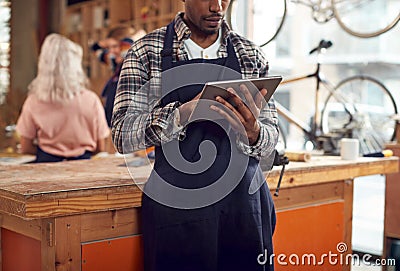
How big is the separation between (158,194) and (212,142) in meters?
0.26

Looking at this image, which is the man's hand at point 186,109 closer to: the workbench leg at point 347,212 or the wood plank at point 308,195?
the wood plank at point 308,195

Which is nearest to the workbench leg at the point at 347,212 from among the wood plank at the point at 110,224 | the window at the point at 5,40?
the wood plank at the point at 110,224

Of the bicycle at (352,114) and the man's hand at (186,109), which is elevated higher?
the man's hand at (186,109)

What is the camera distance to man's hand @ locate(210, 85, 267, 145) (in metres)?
1.92

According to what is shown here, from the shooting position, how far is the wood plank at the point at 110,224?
211 centimetres

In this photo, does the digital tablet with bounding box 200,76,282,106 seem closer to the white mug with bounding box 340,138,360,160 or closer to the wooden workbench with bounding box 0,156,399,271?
the wooden workbench with bounding box 0,156,399,271

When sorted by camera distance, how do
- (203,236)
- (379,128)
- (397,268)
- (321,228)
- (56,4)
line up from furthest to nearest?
(56,4)
(379,128)
(397,268)
(321,228)
(203,236)

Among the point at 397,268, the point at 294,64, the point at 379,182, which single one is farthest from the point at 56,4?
the point at 397,268

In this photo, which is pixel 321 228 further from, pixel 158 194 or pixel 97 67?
pixel 97 67

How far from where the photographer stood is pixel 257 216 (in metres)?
2.12

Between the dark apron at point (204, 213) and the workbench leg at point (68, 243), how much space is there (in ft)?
0.83

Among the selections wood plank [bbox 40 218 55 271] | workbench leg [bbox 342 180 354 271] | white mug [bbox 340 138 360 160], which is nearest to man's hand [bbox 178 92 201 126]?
wood plank [bbox 40 218 55 271]

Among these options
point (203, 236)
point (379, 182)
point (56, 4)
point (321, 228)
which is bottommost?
point (379, 182)

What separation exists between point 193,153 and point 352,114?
123 inches
